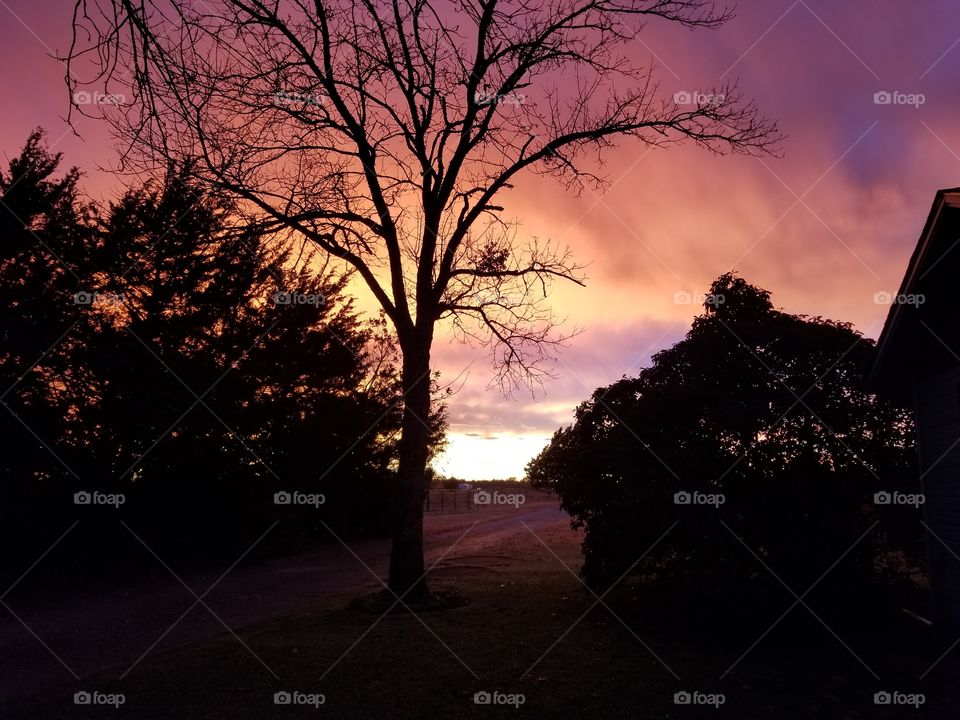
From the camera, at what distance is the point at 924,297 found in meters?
10.2

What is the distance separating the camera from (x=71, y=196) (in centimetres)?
1700

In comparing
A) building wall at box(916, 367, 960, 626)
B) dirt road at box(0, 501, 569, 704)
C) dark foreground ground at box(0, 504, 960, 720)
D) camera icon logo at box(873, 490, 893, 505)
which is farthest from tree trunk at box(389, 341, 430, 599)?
building wall at box(916, 367, 960, 626)

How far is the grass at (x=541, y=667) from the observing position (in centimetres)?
740

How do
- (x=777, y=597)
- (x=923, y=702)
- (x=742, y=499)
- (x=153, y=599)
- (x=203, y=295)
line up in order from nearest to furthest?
(x=923, y=702), (x=777, y=597), (x=742, y=499), (x=203, y=295), (x=153, y=599)

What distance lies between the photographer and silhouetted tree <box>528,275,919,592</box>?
10828 millimetres

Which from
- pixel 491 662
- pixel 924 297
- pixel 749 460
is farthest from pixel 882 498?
pixel 491 662

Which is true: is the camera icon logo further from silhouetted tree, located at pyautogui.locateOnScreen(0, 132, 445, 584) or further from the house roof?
silhouetted tree, located at pyautogui.locateOnScreen(0, 132, 445, 584)

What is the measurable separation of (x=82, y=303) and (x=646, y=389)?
12046 mm

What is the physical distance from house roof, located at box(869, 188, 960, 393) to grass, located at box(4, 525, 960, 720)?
3.90m

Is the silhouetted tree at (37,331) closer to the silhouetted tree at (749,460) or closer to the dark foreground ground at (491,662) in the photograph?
the dark foreground ground at (491,662)

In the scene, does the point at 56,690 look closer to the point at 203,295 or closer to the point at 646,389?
the point at 203,295

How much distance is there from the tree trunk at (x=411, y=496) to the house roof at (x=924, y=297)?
7.48 metres

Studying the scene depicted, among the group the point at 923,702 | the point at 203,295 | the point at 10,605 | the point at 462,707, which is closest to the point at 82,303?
the point at 203,295

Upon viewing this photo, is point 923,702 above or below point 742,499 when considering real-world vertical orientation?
below
